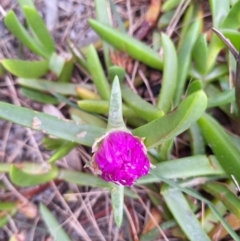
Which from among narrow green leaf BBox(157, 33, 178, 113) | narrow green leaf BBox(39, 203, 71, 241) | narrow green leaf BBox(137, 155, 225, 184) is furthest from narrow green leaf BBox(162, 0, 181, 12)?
narrow green leaf BBox(39, 203, 71, 241)

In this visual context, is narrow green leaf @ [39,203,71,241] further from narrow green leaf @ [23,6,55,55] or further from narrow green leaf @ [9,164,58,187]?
narrow green leaf @ [23,6,55,55]

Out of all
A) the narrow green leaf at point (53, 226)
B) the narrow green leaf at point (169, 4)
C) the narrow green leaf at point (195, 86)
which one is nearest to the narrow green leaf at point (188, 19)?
the narrow green leaf at point (169, 4)

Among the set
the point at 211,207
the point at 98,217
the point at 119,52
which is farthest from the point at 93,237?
the point at 119,52

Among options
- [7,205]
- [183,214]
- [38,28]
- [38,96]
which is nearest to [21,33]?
[38,28]

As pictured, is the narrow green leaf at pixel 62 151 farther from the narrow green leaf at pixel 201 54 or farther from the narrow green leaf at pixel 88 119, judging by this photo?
the narrow green leaf at pixel 201 54

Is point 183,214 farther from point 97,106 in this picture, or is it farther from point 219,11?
point 219,11

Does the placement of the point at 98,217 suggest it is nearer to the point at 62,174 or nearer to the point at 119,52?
the point at 62,174
